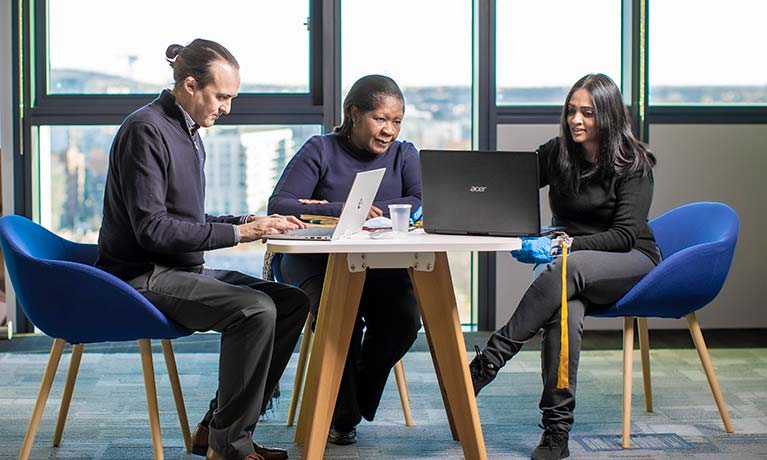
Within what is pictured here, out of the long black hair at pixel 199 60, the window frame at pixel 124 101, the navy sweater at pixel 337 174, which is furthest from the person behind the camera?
the window frame at pixel 124 101

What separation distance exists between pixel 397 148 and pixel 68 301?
1.25 meters

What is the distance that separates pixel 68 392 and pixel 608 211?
1.74 m

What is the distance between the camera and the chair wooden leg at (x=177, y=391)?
3.05 m

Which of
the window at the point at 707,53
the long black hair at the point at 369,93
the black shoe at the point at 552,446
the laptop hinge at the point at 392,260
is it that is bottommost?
the black shoe at the point at 552,446

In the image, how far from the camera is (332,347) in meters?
2.88

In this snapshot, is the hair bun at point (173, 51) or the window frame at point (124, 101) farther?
the window frame at point (124, 101)

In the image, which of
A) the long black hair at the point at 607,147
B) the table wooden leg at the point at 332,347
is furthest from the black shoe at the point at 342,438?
the long black hair at the point at 607,147

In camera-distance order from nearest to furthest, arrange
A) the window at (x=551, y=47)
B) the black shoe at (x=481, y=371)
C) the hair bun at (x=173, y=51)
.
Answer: the hair bun at (x=173, y=51)
the black shoe at (x=481, y=371)
the window at (x=551, y=47)

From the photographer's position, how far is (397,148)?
353cm

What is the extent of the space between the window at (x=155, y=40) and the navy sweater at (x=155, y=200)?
2041 millimetres

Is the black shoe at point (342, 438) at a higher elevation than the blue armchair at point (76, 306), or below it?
below

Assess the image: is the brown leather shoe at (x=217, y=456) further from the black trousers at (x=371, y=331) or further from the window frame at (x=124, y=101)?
the window frame at (x=124, y=101)

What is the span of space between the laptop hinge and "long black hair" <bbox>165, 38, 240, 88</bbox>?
642mm

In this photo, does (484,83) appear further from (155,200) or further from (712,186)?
(155,200)
